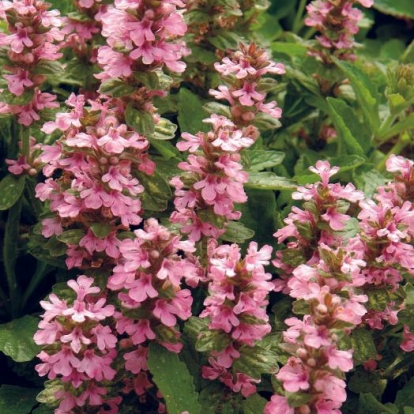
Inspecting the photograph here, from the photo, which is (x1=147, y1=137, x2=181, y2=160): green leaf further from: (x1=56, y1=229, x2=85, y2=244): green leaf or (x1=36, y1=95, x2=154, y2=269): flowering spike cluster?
(x1=56, y1=229, x2=85, y2=244): green leaf

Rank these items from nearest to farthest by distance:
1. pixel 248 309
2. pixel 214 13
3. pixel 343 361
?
pixel 343 361, pixel 248 309, pixel 214 13

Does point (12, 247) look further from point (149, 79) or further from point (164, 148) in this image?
point (149, 79)

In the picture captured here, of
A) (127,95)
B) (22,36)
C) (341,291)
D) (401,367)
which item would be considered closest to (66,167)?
(127,95)

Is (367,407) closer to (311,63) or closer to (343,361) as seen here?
(343,361)

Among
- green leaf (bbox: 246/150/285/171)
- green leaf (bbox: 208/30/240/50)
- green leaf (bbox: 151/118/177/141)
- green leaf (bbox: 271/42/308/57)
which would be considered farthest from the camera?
green leaf (bbox: 271/42/308/57)

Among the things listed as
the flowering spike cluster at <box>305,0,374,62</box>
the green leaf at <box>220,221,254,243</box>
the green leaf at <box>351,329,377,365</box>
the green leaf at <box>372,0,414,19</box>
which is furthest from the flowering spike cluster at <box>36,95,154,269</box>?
the green leaf at <box>372,0,414,19</box>

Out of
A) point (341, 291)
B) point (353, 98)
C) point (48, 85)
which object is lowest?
point (48, 85)
